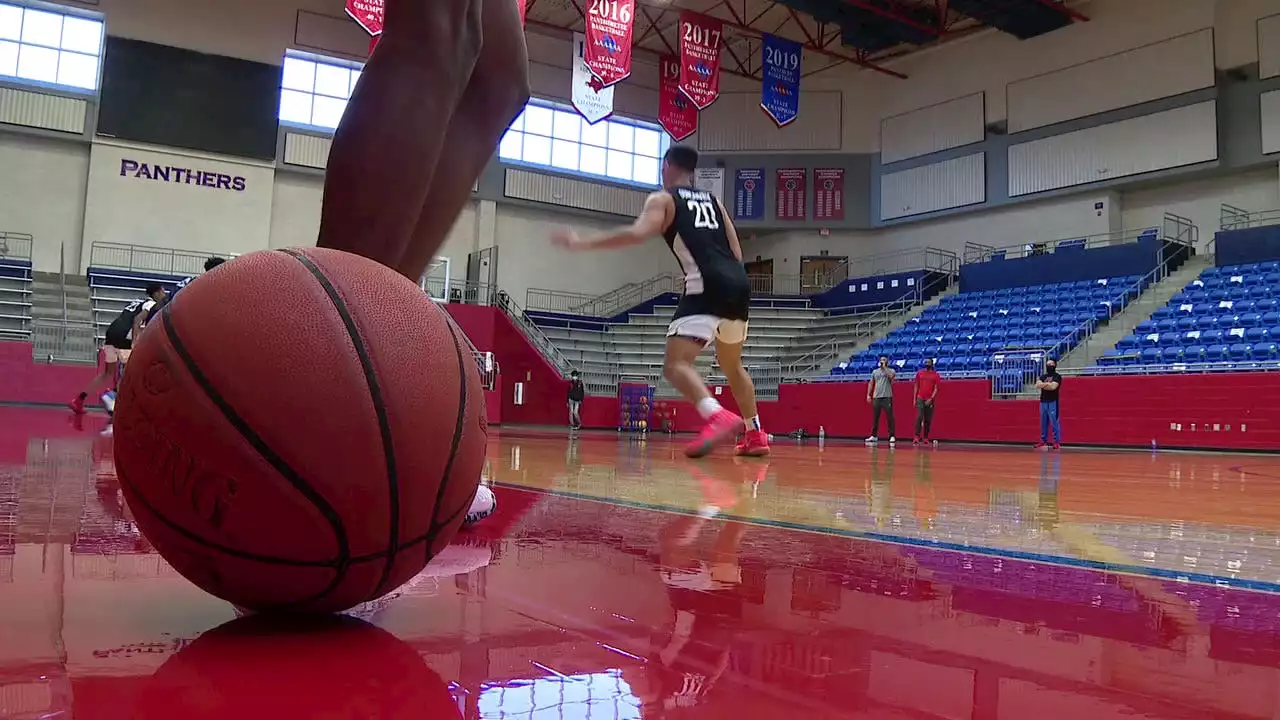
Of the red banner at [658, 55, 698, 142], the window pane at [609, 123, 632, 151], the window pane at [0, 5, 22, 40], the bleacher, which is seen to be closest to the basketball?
the red banner at [658, 55, 698, 142]

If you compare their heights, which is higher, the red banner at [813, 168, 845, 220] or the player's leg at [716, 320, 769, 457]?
the red banner at [813, 168, 845, 220]

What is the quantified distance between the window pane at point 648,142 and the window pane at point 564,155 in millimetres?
1635

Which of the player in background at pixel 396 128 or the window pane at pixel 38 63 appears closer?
the player in background at pixel 396 128

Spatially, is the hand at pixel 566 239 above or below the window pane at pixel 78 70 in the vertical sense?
below

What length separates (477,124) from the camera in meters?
1.61

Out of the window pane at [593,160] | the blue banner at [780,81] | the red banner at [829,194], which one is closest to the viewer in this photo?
the blue banner at [780,81]

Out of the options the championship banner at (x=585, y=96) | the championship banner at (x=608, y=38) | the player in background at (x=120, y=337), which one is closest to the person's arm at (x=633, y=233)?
the player in background at (x=120, y=337)

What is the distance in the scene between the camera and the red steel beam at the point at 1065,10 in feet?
56.7

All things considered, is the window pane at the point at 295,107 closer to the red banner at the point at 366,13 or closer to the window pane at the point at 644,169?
the window pane at the point at 644,169

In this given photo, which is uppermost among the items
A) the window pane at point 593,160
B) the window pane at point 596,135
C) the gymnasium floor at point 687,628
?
the window pane at point 596,135

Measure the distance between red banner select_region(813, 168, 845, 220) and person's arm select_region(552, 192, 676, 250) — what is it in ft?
57.5

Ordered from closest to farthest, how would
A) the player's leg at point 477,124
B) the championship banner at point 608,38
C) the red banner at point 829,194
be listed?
the player's leg at point 477,124
the championship banner at point 608,38
the red banner at point 829,194

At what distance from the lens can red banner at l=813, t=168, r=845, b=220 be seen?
21641mm

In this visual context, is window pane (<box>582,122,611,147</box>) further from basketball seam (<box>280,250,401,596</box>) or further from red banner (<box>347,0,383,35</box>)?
basketball seam (<box>280,250,401,596</box>)
